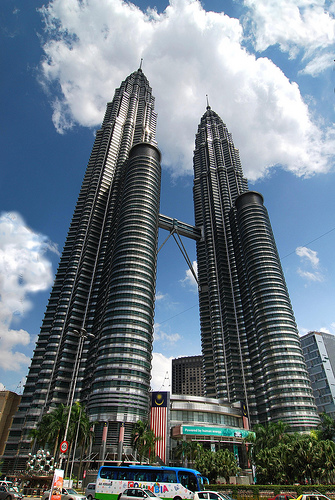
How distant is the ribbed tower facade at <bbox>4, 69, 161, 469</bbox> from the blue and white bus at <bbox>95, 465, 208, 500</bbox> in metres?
53.0

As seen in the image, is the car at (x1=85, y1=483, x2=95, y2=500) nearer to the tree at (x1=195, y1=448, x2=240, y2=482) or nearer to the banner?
the banner

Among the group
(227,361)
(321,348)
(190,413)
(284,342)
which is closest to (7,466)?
(190,413)

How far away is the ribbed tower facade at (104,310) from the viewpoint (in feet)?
329

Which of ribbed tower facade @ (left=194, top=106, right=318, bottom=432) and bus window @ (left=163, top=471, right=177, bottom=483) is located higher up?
ribbed tower facade @ (left=194, top=106, right=318, bottom=432)

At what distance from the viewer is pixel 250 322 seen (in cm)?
15362

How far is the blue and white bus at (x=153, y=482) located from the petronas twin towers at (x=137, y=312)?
59878mm

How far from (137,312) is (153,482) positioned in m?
77.3

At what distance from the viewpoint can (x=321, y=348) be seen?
150 metres

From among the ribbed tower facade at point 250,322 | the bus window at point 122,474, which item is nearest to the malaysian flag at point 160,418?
the ribbed tower facade at point 250,322

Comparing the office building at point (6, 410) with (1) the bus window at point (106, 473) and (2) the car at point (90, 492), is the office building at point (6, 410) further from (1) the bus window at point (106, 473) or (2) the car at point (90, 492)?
(1) the bus window at point (106, 473)

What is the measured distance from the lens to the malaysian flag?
299ft

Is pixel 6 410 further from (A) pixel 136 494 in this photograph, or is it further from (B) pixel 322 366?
(A) pixel 136 494

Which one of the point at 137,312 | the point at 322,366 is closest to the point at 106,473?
the point at 137,312

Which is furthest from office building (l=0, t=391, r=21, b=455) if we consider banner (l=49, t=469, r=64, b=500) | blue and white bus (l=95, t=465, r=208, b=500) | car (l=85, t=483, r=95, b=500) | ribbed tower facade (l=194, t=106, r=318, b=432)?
banner (l=49, t=469, r=64, b=500)
